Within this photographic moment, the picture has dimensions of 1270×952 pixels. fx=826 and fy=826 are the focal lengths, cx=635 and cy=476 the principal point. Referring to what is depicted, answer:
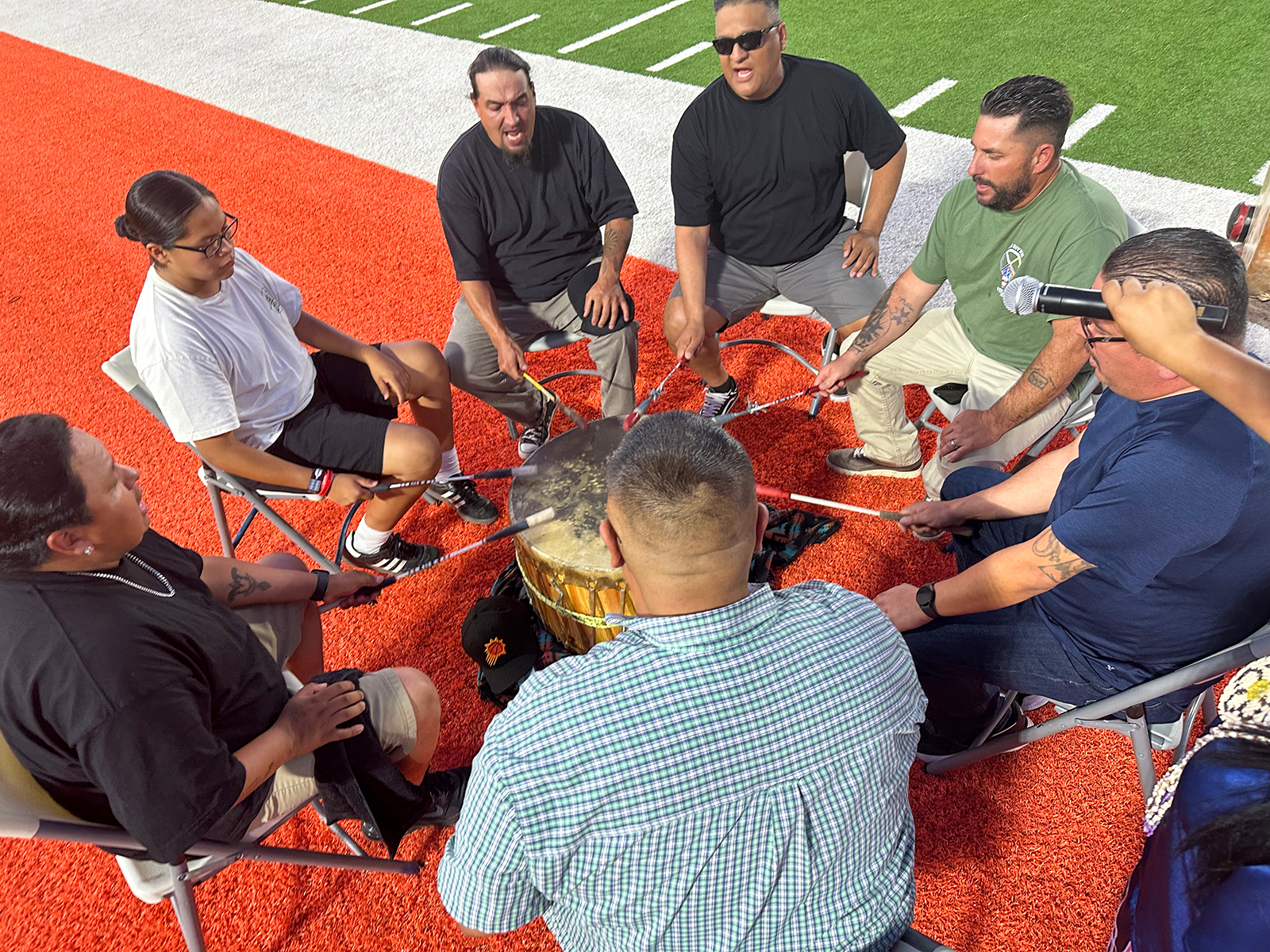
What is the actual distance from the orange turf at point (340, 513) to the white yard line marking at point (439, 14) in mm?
2805

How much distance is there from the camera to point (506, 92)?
361cm

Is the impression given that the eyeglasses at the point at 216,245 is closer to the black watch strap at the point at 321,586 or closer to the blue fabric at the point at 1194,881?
the black watch strap at the point at 321,586

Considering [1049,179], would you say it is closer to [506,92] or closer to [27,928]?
[506,92]

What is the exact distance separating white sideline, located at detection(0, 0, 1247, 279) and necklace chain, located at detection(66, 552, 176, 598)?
4.04m

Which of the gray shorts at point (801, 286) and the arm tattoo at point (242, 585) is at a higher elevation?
the gray shorts at point (801, 286)

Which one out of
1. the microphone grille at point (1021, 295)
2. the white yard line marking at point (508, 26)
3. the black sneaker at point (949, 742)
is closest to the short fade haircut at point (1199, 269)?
the microphone grille at point (1021, 295)

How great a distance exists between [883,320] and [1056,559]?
1747mm

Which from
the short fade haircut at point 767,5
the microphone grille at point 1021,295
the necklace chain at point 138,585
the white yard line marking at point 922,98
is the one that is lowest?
the white yard line marking at point 922,98

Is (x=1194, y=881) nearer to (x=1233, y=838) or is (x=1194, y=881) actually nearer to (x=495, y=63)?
(x=1233, y=838)

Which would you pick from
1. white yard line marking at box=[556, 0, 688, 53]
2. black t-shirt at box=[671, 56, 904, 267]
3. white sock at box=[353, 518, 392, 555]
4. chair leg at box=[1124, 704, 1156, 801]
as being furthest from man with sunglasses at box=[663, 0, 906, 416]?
white yard line marking at box=[556, 0, 688, 53]

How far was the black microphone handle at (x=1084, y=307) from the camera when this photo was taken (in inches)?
72.4

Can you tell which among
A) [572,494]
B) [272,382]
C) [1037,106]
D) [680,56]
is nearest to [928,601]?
[572,494]

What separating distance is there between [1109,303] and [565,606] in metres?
1.88

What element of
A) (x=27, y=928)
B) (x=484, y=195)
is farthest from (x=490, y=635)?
(x=484, y=195)
